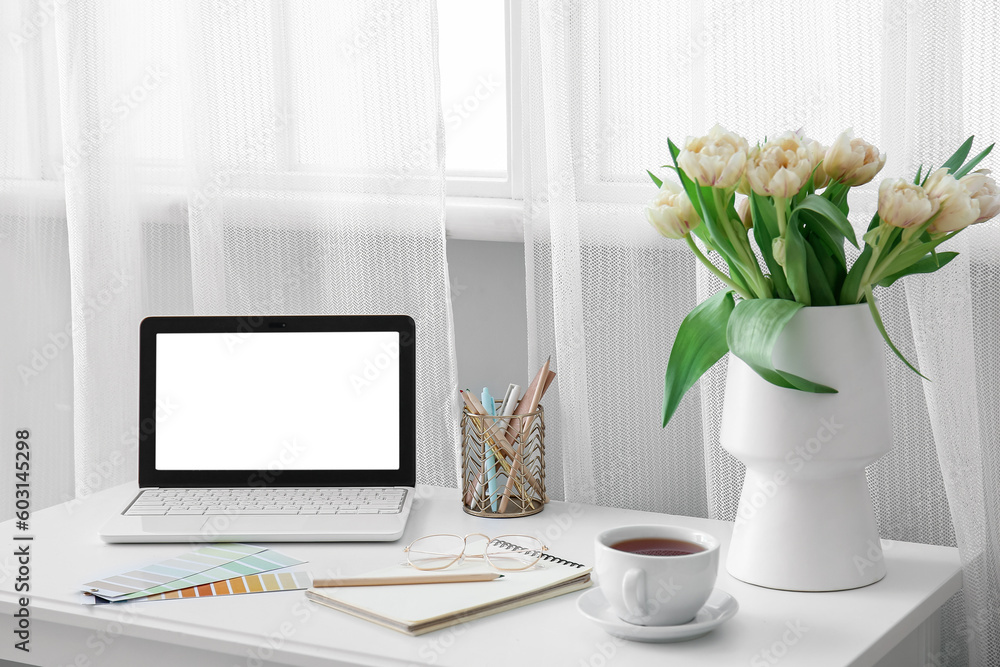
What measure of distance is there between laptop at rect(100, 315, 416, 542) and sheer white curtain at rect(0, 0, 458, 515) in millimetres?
140

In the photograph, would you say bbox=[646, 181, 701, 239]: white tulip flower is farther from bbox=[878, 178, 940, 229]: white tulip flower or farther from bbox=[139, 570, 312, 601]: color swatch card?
bbox=[139, 570, 312, 601]: color swatch card

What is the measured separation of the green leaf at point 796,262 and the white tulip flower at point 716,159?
0.21ft

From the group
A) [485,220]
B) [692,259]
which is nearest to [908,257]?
[692,259]

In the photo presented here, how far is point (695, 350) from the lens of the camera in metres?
0.97

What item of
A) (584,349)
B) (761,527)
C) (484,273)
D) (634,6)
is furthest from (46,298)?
(761,527)

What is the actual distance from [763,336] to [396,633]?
1.27 feet

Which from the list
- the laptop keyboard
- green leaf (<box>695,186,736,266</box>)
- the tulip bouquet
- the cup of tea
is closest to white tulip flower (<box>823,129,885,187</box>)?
the tulip bouquet

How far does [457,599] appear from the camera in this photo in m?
0.89

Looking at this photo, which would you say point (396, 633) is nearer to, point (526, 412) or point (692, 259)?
point (526, 412)

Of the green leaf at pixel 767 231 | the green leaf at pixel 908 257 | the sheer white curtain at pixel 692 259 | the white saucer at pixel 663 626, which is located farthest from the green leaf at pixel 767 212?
the white saucer at pixel 663 626

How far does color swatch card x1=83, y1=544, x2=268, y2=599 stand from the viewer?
36.9 inches

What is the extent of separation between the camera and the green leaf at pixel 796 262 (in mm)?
878

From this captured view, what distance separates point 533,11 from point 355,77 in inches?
10.2

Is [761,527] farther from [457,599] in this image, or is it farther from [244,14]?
[244,14]
